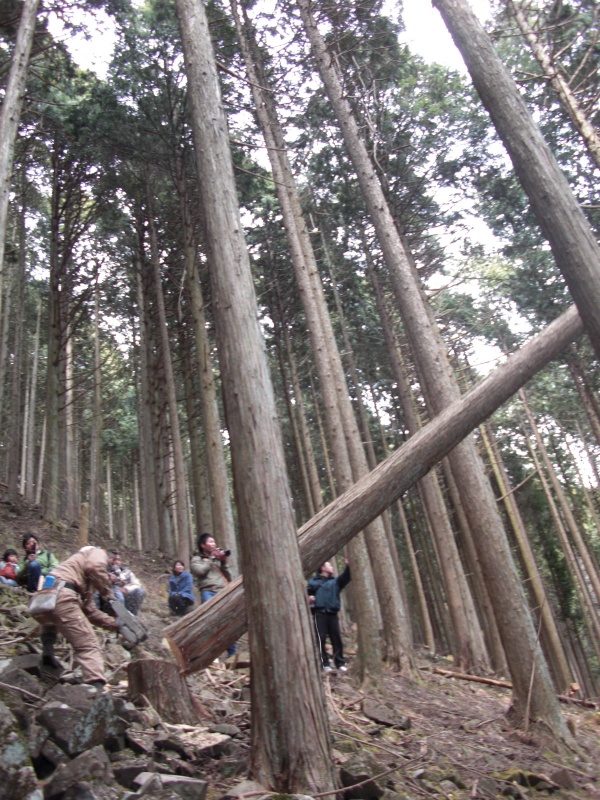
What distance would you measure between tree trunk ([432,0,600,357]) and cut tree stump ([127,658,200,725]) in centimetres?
436

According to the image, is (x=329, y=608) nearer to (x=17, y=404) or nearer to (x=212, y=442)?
(x=212, y=442)

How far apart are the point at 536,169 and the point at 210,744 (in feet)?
18.3

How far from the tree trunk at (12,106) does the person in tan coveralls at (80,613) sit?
3.97 metres

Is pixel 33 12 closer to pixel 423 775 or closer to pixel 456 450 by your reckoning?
pixel 456 450

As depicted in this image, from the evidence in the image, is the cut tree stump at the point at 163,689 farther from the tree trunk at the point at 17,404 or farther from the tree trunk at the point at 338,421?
the tree trunk at the point at 17,404

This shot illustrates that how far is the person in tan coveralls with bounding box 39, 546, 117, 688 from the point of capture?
16.0 feet

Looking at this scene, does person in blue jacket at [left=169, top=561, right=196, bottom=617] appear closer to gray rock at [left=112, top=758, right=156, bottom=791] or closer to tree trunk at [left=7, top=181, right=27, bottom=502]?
gray rock at [left=112, top=758, right=156, bottom=791]

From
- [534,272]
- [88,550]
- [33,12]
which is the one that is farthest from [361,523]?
[534,272]

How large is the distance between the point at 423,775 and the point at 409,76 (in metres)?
14.3

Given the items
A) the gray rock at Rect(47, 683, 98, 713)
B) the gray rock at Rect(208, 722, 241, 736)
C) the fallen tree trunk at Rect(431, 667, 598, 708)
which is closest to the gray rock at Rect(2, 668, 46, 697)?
the gray rock at Rect(47, 683, 98, 713)

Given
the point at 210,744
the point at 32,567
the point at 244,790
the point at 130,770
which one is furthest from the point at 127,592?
the point at 244,790

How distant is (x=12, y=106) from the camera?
8320mm

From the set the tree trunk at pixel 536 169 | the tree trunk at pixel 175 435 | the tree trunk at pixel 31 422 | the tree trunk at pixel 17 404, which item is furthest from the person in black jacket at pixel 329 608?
the tree trunk at pixel 31 422

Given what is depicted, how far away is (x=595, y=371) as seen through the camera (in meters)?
17.2
